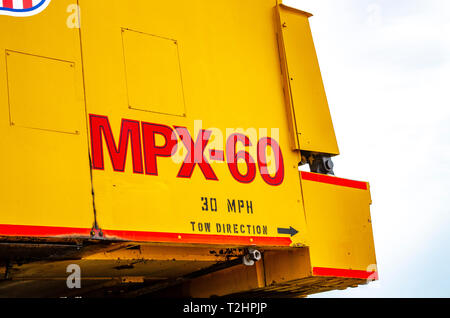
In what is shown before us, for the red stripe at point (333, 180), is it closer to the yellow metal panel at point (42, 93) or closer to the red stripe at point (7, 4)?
the yellow metal panel at point (42, 93)

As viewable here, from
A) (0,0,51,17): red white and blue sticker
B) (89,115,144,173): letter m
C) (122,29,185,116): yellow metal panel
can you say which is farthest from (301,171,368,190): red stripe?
(0,0,51,17): red white and blue sticker

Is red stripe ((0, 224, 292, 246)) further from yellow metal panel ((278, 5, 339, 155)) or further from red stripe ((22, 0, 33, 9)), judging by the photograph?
red stripe ((22, 0, 33, 9))

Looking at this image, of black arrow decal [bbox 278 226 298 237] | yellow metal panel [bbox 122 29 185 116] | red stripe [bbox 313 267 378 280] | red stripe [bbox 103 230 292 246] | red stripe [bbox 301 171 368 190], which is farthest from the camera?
red stripe [bbox 301 171 368 190]

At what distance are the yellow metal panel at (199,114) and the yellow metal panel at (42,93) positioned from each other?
0.15 m

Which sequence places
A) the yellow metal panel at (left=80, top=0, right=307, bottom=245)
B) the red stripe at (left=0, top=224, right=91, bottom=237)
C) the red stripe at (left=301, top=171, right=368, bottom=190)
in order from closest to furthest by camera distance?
the red stripe at (left=0, top=224, right=91, bottom=237) → the yellow metal panel at (left=80, top=0, right=307, bottom=245) → the red stripe at (left=301, top=171, right=368, bottom=190)

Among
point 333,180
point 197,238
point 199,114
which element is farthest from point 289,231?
point 199,114

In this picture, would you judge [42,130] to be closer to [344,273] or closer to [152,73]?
[152,73]

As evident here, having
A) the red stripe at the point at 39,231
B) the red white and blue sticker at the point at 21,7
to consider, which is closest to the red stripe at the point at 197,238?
the red stripe at the point at 39,231

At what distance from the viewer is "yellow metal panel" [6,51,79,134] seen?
477cm

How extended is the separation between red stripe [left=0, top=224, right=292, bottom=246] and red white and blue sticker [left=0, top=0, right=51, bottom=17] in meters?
1.35

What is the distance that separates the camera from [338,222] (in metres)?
6.41

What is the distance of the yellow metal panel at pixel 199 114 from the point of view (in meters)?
5.18

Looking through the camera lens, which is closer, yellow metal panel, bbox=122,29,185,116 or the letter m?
the letter m

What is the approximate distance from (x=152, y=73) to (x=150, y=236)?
3.82ft
